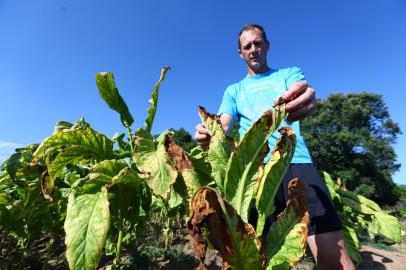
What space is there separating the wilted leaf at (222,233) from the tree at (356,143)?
25418mm

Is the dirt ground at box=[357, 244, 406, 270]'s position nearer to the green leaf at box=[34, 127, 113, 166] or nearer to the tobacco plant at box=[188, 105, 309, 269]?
the tobacco plant at box=[188, 105, 309, 269]

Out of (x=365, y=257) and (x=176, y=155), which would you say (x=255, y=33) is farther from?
(x=365, y=257)

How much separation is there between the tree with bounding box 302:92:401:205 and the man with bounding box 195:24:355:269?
79.5ft

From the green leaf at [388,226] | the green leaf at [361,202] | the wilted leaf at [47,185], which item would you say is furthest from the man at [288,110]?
the green leaf at [361,202]

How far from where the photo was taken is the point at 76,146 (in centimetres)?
172

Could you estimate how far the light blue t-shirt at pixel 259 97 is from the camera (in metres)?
2.19

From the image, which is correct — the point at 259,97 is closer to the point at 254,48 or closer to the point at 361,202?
the point at 254,48

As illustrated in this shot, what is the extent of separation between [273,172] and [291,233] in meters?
0.24

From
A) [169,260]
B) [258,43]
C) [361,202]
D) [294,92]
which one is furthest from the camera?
[169,260]

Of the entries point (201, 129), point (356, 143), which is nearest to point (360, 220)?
point (201, 129)

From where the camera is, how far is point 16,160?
205 centimetres

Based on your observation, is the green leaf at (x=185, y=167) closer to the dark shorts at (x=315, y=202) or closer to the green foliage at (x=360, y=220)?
the dark shorts at (x=315, y=202)

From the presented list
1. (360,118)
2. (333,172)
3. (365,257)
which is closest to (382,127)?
(360,118)

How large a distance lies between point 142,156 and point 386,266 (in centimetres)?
573
